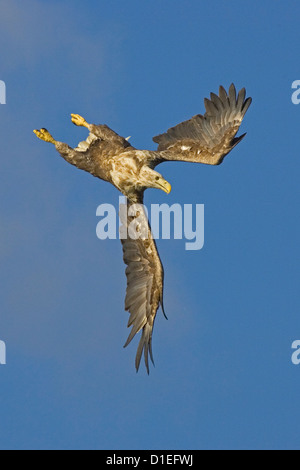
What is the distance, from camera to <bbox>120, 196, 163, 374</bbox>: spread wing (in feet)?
61.7

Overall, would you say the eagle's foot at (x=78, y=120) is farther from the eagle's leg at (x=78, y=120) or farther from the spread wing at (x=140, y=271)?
the spread wing at (x=140, y=271)

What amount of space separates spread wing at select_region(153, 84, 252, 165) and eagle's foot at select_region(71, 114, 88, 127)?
4.74ft

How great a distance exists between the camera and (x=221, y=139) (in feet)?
61.6

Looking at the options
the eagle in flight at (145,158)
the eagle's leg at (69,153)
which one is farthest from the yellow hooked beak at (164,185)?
the eagle's leg at (69,153)

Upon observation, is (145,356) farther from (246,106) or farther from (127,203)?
(246,106)

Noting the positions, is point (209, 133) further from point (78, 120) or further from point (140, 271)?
point (140, 271)

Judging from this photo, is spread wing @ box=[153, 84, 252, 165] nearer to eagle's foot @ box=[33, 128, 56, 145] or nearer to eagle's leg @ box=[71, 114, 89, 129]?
eagle's leg @ box=[71, 114, 89, 129]

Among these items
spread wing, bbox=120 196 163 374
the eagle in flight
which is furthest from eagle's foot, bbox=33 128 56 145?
spread wing, bbox=120 196 163 374

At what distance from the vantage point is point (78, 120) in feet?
64.3

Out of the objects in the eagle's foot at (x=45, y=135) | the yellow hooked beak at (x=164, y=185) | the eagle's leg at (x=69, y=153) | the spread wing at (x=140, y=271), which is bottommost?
the spread wing at (x=140, y=271)

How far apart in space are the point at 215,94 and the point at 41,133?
3402 millimetres

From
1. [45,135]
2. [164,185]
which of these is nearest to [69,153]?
[45,135]

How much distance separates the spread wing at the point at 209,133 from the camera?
1862cm

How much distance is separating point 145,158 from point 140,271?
2220mm
